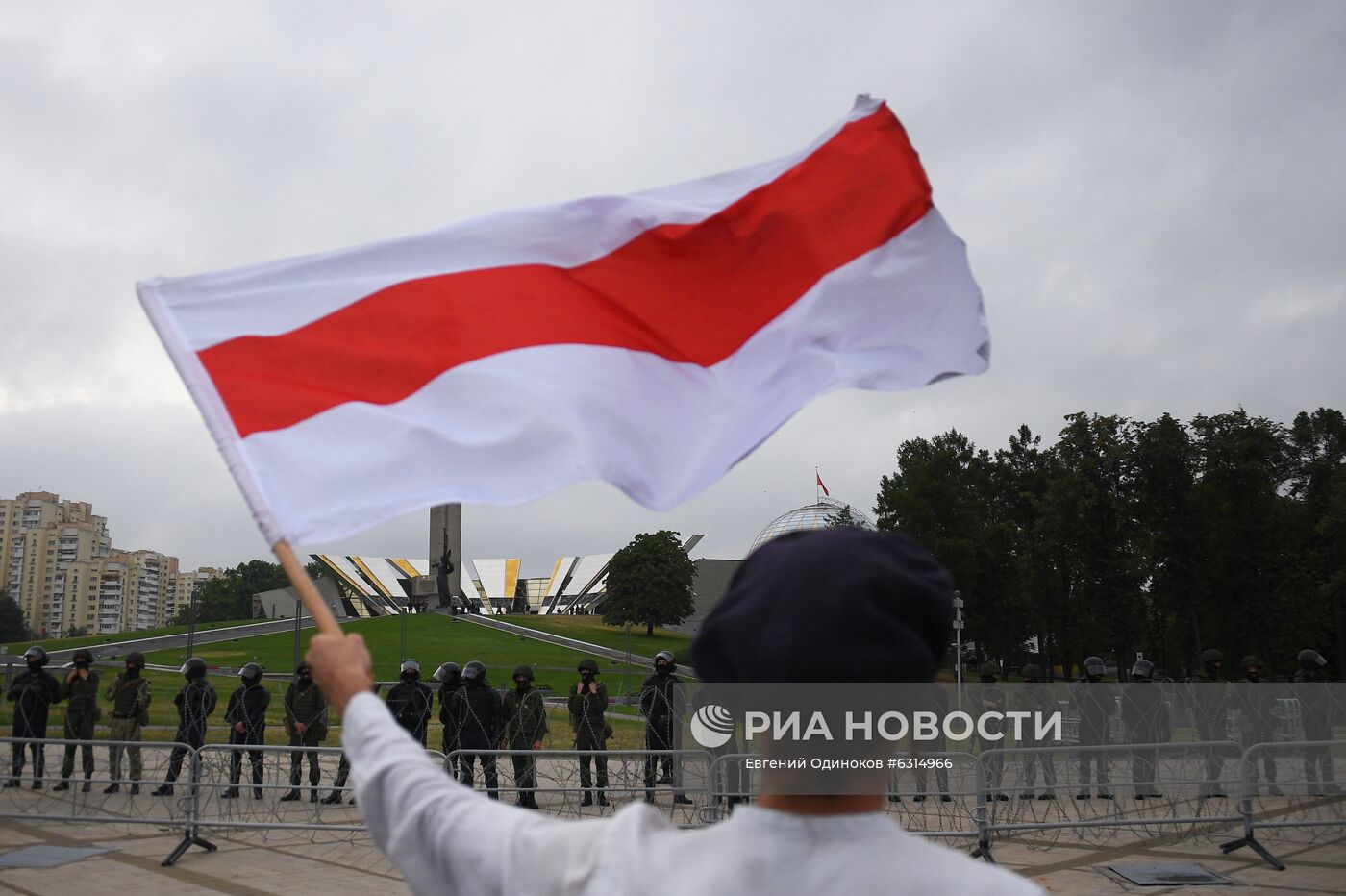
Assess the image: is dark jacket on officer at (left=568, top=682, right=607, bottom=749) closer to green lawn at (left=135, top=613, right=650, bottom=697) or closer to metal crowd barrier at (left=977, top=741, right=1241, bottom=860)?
metal crowd barrier at (left=977, top=741, right=1241, bottom=860)

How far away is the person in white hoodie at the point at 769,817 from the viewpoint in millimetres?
1356

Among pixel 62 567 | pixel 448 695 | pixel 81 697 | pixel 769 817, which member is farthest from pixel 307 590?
pixel 62 567

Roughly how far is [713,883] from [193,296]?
266 centimetres

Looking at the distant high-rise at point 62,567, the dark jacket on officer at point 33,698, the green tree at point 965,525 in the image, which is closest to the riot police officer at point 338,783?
the dark jacket on officer at point 33,698

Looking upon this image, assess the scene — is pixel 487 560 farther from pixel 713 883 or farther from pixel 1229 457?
pixel 713 883

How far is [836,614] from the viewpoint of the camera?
4.59 feet

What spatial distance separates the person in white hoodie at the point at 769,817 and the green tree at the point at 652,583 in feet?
255

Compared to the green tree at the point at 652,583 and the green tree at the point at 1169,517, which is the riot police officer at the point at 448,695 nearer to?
the green tree at the point at 1169,517

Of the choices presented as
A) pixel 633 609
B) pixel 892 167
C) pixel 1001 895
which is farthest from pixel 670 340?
pixel 633 609

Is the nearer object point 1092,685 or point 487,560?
point 1092,685

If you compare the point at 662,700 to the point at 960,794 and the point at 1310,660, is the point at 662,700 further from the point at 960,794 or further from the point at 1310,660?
the point at 1310,660

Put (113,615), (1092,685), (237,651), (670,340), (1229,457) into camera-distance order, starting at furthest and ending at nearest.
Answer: (113,615)
(237,651)
(1229,457)
(1092,685)
(670,340)

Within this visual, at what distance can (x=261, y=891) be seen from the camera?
29.5 feet

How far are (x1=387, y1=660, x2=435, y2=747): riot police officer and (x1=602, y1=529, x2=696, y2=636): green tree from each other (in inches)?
2481
